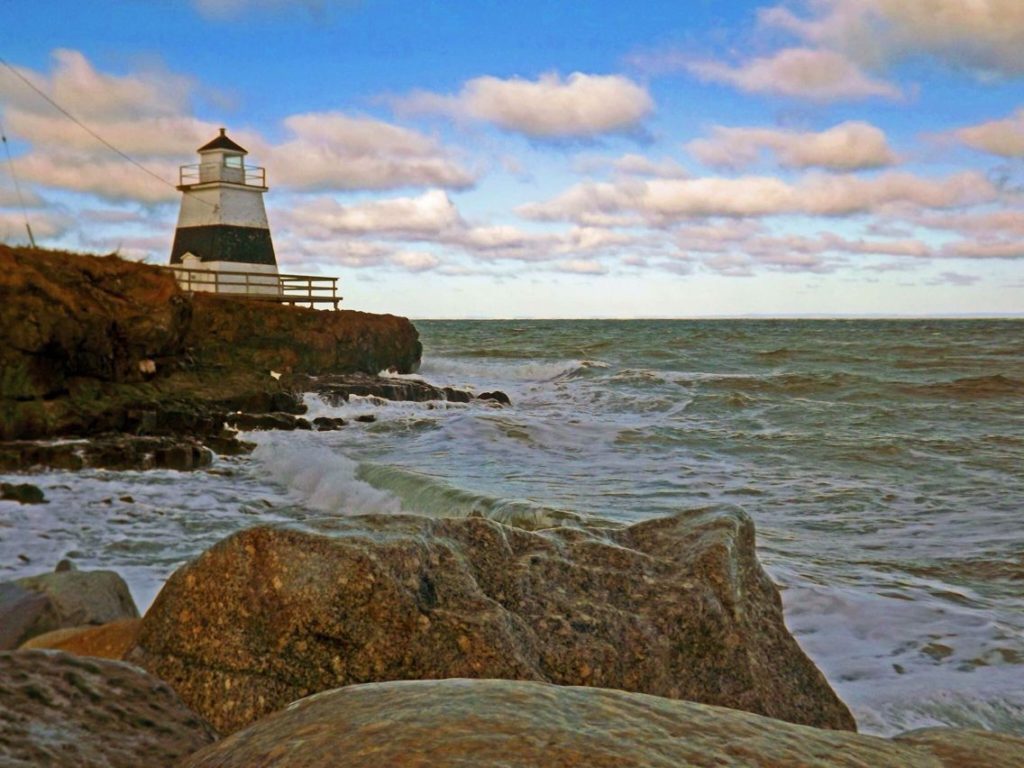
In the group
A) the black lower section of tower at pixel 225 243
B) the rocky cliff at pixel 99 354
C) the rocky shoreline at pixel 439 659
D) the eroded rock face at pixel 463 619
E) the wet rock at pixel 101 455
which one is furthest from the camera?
the black lower section of tower at pixel 225 243

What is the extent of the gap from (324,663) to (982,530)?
308 inches

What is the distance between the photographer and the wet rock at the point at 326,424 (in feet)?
60.4

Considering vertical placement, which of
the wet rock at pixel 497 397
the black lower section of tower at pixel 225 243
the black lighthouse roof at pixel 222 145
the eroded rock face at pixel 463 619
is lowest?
the wet rock at pixel 497 397

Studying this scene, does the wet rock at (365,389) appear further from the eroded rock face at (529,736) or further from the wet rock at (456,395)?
the eroded rock face at (529,736)

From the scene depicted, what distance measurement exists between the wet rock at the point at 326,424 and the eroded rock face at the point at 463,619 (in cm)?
1440

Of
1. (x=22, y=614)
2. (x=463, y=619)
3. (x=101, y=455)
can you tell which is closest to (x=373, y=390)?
(x=101, y=455)

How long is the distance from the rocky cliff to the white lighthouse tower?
9.99 m

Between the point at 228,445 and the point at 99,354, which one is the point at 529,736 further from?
the point at 99,354

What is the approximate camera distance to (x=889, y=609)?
6.77m

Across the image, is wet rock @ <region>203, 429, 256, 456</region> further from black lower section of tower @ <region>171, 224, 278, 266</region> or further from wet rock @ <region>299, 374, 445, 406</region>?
black lower section of tower @ <region>171, 224, 278, 266</region>

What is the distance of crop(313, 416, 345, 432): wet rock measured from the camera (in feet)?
60.4

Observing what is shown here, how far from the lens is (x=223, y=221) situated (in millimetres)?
33250

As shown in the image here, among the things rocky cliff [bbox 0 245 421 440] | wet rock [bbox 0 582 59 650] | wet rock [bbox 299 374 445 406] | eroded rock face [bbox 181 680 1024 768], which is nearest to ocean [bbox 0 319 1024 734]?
wet rock [bbox 299 374 445 406]

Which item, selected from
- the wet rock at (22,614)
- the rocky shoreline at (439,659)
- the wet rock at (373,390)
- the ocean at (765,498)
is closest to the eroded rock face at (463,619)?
the rocky shoreline at (439,659)
